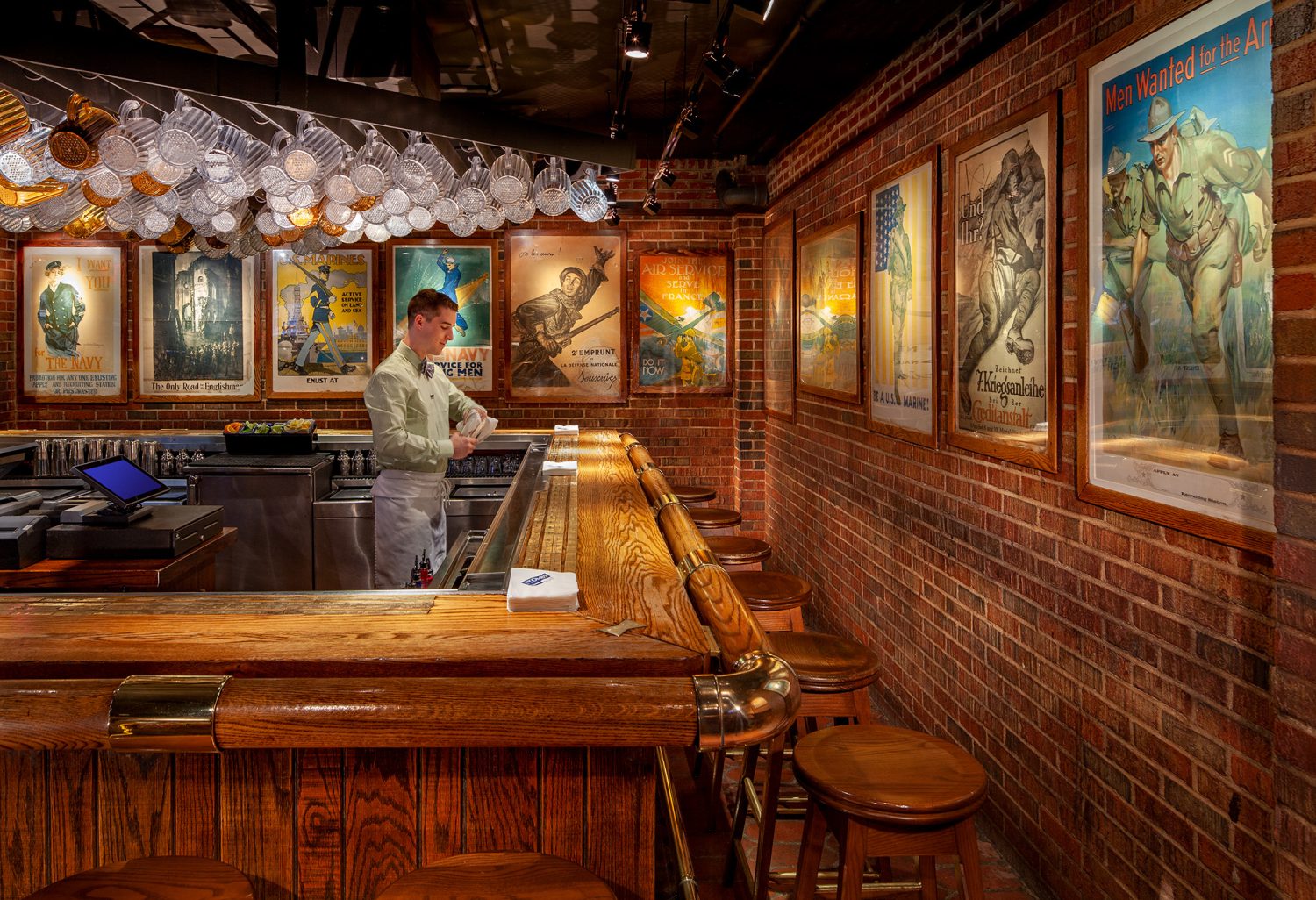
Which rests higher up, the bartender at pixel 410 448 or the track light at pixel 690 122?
the track light at pixel 690 122

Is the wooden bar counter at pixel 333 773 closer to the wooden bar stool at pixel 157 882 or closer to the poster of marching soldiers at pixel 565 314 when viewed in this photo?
the wooden bar stool at pixel 157 882

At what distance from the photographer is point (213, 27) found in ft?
15.1

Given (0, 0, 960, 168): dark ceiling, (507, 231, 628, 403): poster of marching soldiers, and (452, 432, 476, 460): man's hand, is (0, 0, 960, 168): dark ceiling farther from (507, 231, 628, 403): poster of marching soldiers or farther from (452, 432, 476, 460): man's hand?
(507, 231, 628, 403): poster of marching soldiers

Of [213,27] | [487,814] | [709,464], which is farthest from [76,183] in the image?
[709,464]

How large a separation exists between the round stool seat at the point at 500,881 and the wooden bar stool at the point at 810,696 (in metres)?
0.99

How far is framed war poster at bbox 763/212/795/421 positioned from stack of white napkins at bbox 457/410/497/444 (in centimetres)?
274

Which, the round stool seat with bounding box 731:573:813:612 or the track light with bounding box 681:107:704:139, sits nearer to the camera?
the round stool seat with bounding box 731:573:813:612

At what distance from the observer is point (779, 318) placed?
682 cm

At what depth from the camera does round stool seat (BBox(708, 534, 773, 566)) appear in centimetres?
405

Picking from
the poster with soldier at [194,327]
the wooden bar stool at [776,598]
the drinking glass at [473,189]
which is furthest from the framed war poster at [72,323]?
the wooden bar stool at [776,598]

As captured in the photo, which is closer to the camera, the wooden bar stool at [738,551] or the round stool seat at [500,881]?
the round stool seat at [500,881]

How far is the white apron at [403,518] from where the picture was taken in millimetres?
4594

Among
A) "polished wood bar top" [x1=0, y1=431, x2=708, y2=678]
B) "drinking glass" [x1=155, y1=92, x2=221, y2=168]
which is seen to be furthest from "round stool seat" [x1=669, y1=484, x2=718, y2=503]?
"polished wood bar top" [x1=0, y1=431, x2=708, y2=678]

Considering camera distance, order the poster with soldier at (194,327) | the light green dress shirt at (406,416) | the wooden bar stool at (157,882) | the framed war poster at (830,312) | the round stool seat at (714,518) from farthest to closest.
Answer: the poster with soldier at (194,327) → the framed war poster at (830,312) → the round stool seat at (714,518) → the light green dress shirt at (406,416) → the wooden bar stool at (157,882)
